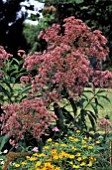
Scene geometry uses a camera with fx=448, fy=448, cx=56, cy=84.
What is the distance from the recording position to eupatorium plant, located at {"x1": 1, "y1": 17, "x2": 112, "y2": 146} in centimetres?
379

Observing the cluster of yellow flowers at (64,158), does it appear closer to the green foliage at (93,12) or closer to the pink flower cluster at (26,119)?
the pink flower cluster at (26,119)

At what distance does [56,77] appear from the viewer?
13.1ft

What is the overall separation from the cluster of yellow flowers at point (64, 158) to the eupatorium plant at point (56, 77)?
0.35 meters

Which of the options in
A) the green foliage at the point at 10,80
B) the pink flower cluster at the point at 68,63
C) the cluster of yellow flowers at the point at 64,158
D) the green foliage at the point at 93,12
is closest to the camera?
the cluster of yellow flowers at the point at 64,158

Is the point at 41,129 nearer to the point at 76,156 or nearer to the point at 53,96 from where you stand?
the point at 53,96

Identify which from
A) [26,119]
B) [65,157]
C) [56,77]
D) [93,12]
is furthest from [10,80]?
[93,12]

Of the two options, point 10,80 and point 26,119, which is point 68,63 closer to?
point 26,119

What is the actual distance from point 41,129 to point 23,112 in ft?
0.79

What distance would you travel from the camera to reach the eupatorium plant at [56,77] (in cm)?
379

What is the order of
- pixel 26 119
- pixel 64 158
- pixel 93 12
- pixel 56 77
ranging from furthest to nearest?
pixel 93 12 → pixel 56 77 → pixel 26 119 → pixel 64 158

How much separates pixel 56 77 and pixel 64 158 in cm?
94

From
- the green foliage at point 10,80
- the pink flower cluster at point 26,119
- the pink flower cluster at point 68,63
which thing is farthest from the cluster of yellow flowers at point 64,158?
the green foliage at point 10,80

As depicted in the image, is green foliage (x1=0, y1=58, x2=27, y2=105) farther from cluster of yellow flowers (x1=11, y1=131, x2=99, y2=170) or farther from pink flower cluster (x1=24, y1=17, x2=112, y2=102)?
cluster of yellow flowers (x1=11, y1=131, x2=99, y2=170)

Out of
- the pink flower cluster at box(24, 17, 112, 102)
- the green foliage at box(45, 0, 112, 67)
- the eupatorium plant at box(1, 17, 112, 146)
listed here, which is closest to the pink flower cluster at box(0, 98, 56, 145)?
the eupatorium plant at box(1, 17, 112, 146)
